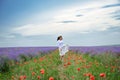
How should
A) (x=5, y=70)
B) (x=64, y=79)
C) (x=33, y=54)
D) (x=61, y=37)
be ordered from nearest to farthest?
(x=64, y=79) → (x=5, y=70) → (x=61, y=37) → (x=33, y=54)

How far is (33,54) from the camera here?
1620 centimetres

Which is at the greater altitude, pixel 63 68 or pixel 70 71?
pixel 70 71

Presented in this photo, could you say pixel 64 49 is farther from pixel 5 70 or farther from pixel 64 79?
pixel 64 79

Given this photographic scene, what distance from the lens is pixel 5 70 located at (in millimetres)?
9992

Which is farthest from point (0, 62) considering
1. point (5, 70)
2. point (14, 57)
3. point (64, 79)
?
point (64, 79)

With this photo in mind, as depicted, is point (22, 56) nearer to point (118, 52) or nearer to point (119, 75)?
point (118, 52)

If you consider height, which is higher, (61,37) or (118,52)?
(61,37)

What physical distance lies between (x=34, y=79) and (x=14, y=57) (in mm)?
8192

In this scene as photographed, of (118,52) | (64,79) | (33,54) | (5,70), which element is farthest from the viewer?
(33,54)

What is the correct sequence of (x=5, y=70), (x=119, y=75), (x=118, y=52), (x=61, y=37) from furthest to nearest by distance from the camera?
(x=118, y=52) < (x=61, y=37) < (x=5, y=70) < (x=119, y=75)

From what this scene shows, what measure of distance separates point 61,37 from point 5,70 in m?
3.26

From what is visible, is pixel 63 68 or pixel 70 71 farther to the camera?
pixel 63 68

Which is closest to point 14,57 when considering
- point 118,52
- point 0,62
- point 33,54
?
point 0,62

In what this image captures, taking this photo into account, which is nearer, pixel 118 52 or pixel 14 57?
pixel 14 57
